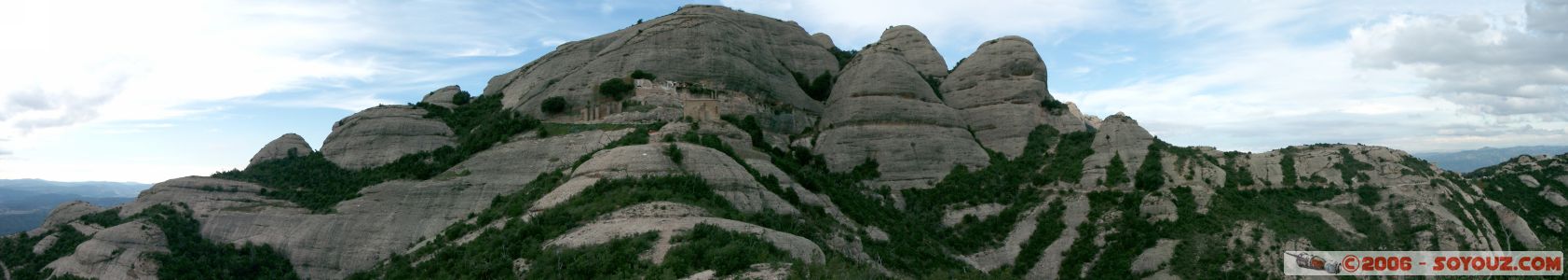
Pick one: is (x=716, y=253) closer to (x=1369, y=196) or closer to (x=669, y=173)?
(x=669, y=173)

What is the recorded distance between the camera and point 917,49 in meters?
76.1

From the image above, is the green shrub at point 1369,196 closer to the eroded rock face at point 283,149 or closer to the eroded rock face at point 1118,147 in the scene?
the eroded rock face at point 1118,147

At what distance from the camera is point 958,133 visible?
187 ft

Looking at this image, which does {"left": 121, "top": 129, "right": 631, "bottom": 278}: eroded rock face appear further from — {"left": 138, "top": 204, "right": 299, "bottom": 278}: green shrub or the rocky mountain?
{"left": 138, "top": 204, "right": 299, "bottom": 278}: green shrub

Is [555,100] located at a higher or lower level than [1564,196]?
higher

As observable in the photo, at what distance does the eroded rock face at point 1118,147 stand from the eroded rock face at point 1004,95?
7.72 metres

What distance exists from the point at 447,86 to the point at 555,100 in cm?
1927

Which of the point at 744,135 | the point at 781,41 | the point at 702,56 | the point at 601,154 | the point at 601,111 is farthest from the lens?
the point at 781,41

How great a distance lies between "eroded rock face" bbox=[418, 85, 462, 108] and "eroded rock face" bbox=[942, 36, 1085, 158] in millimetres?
36990

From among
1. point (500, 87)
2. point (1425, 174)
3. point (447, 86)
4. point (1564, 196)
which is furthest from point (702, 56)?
point (1564, 196)

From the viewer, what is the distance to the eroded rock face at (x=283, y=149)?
50.3m

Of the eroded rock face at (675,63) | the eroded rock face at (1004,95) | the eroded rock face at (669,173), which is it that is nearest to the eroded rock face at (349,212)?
the eroded rock face at (669,173)

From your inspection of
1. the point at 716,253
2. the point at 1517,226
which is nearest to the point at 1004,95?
the point at 1517,226

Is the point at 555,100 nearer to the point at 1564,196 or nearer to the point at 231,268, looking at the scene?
the point at 231,268
